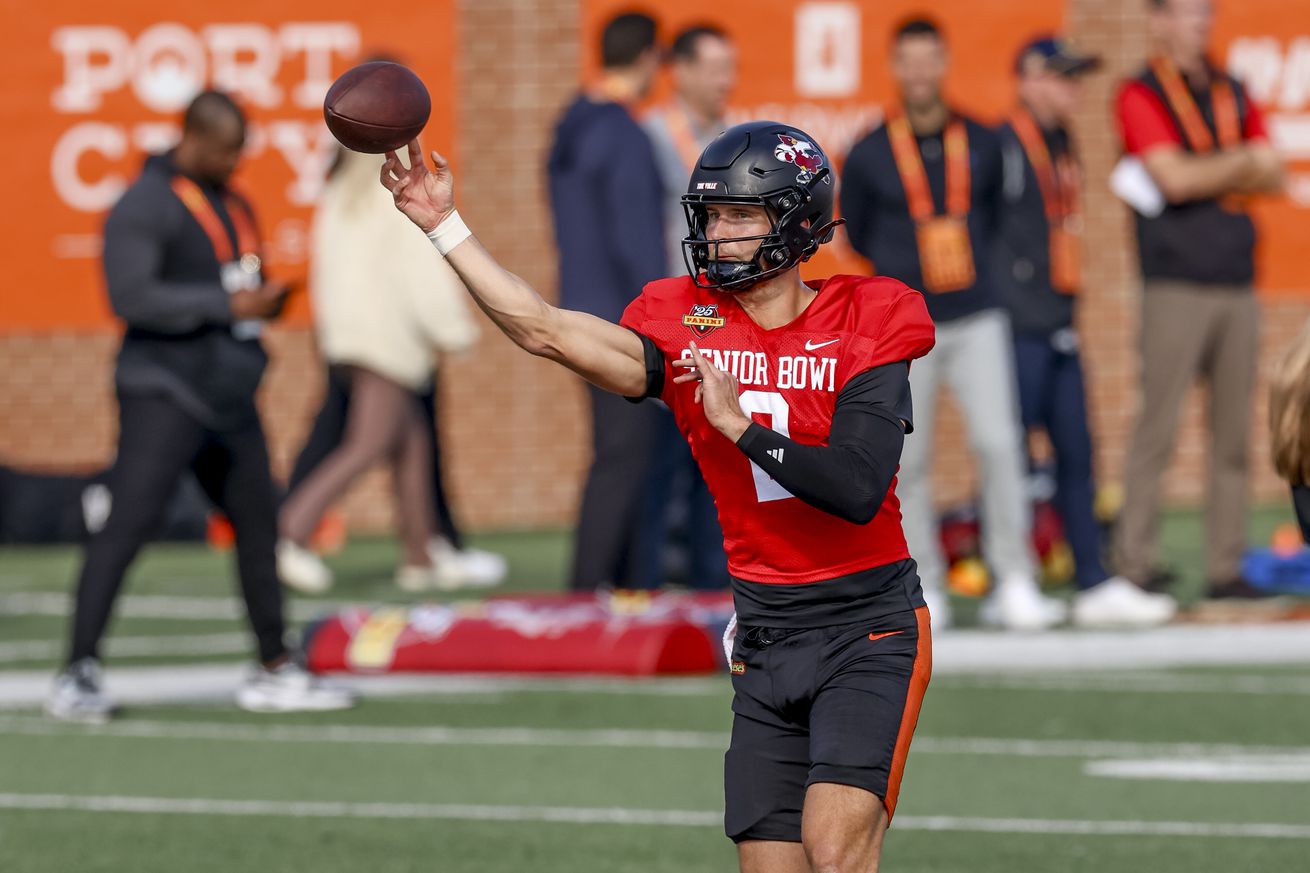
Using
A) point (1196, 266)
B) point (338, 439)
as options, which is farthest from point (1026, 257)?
point (338, 439)

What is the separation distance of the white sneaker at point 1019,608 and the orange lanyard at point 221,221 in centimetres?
388

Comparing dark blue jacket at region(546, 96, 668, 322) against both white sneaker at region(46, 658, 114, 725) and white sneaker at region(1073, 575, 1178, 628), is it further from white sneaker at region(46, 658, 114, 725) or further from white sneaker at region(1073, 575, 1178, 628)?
white sneaker at region(46, 658, 114, 725)

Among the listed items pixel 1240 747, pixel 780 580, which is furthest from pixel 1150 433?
pixel 780 580

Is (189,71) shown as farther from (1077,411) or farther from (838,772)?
(838,772)

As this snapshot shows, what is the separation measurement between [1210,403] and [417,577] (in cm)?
455

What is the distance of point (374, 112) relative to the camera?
524cm

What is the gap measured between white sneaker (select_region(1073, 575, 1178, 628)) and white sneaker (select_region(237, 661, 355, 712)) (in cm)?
365

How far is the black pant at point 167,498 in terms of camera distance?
9.27 metres

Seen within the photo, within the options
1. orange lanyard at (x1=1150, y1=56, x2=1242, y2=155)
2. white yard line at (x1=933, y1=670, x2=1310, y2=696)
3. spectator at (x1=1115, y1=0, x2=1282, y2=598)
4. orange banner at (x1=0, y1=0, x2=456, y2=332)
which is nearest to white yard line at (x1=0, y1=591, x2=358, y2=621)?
orange banner at (x1=0, y1=0, x2=456, y2=332)

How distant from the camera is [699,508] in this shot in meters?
12.1

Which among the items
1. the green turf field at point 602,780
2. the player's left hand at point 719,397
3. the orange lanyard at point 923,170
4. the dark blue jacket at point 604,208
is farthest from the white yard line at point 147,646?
the player's left hand at point 719,397

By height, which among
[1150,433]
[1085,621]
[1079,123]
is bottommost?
[1085,621]

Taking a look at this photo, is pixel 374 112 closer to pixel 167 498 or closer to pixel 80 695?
pixel 167 498

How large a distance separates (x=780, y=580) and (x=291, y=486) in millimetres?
8405
